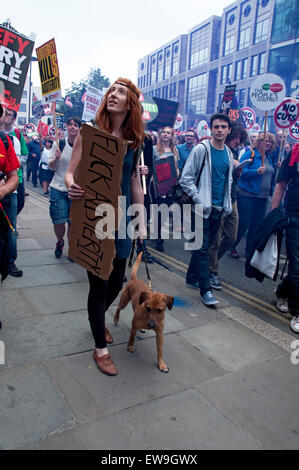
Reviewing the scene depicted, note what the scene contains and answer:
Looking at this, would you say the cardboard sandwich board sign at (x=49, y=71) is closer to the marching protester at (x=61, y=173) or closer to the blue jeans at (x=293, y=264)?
the marching protester at (x=61, y=173)

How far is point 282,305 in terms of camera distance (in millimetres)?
4516

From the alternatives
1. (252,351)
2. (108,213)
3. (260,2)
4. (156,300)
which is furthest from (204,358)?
(260,2)

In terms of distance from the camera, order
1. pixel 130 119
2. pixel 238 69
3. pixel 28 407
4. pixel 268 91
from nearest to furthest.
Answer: pixel 28 407, pixel 130 119, pixel 268 91, pixel 238 69

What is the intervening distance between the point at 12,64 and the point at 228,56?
4770 centimetres

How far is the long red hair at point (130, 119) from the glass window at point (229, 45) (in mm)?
49577

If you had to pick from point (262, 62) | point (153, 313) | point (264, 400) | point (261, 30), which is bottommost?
point (264, 400)

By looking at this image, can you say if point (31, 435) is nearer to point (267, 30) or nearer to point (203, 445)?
point (203, 445)

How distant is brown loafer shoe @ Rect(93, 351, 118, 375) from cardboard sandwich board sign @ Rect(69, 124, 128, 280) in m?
0.70

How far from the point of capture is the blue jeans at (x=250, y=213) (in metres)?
6.67

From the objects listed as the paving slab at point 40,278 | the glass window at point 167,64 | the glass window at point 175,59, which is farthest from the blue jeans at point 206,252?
A: the glass window at point 167,64

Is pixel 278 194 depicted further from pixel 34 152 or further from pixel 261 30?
pixel 261 30

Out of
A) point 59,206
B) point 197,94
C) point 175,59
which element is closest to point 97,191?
point 59,206
